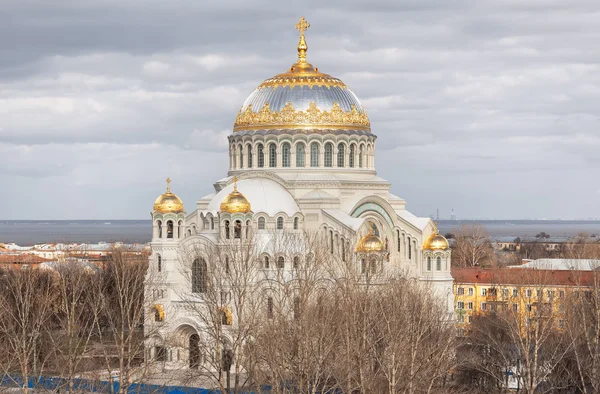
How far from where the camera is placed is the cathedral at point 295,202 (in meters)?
42.7

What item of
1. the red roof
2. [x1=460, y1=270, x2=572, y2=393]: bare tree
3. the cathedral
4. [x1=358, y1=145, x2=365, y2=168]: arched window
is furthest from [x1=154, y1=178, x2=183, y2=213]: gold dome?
the red roof

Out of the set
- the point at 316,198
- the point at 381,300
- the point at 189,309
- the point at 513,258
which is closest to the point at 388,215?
the point at 316,198

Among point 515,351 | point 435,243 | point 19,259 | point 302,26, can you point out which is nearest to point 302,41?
point 302,26

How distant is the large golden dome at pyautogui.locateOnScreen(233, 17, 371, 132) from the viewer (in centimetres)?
4794

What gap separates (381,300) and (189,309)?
8610mm

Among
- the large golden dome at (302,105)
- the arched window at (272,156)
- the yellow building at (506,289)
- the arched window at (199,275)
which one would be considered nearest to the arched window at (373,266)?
the yellow building at (506,289)

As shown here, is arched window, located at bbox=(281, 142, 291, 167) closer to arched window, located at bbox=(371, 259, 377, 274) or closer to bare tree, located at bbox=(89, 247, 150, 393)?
bare tree, located at bbox=(89, 247, 150, 393)

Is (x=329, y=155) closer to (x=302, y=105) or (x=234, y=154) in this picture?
(x=302, y=105)

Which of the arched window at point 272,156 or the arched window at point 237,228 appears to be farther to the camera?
the arched window at point 272,156

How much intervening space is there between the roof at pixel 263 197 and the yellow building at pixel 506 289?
24.5 ft

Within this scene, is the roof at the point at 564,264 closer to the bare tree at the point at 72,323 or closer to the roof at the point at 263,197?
the roof at the point at 263,197

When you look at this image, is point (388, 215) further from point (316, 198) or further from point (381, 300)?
point (381, 300)

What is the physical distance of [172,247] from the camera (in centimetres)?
4356

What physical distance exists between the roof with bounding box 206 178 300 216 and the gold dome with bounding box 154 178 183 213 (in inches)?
82.8
